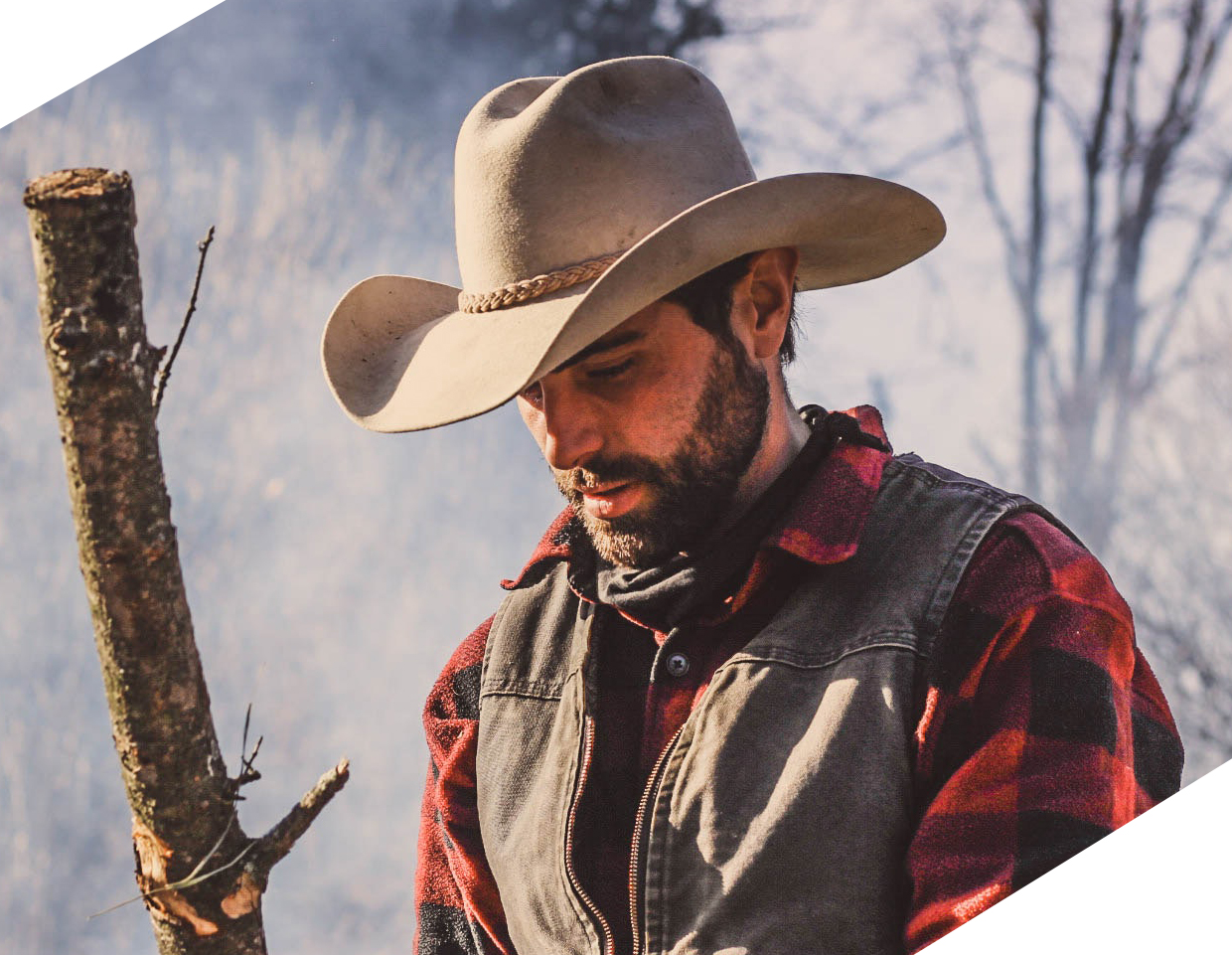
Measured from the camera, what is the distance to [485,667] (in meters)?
1.45

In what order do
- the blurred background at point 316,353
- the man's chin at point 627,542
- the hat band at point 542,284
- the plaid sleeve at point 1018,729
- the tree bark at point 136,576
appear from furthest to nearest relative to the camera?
the blurred background at point 316,353 < the tree bark at point 136,576 < the man's chin at point 627,542 < the hat band at point 542,284 < the plaid sleeve at point 1018,729

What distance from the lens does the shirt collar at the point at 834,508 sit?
3.84 ft

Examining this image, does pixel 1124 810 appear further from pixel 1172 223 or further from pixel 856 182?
pixel 1172 223

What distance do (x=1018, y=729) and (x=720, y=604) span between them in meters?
0.33

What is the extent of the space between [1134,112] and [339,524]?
1.49 m

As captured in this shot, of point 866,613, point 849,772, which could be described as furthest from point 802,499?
point 849,772

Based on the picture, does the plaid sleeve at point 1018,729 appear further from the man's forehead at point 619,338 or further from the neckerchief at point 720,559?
the man's forehead at point 619,338

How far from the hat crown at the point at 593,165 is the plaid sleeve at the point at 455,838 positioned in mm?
499

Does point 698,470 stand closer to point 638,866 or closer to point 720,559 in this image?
point 720,559

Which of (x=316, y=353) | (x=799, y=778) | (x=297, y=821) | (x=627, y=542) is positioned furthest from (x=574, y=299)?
(x=316, y=353)

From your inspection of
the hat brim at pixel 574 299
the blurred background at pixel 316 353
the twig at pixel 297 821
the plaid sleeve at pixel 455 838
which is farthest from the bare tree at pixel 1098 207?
the twig at pixel 297 821

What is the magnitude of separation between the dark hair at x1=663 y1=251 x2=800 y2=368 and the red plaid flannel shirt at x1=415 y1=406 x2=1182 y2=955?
0.59 ft

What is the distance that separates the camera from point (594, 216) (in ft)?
3.83

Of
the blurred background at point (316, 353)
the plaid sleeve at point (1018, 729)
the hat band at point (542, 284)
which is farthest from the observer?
the blurred background at point (316, 353)
